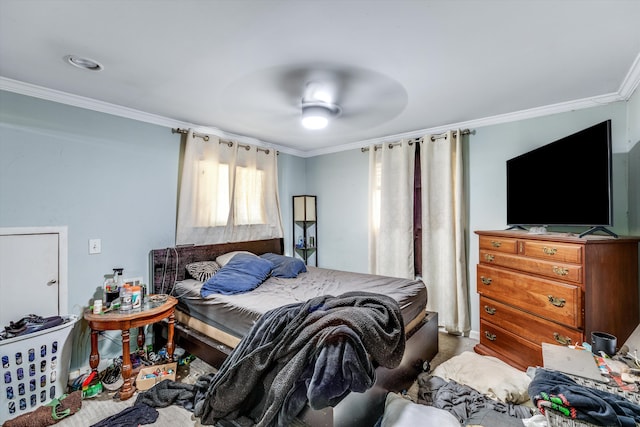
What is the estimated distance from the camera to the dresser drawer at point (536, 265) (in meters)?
1.92

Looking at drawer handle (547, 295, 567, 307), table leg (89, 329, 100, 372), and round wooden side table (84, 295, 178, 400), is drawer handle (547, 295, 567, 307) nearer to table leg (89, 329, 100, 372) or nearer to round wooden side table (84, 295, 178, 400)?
round wooden side table (84, 295, 178, 400)

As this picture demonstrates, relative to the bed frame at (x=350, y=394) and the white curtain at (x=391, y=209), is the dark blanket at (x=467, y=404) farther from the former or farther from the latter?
the white curtain at (x=391, y=209)

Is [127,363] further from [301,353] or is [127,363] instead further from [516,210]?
[516,210]

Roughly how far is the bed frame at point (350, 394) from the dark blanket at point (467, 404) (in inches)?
6.2

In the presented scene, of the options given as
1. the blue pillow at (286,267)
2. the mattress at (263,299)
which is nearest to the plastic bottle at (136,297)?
the mattress at (263,299)

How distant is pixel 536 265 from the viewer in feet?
7.15

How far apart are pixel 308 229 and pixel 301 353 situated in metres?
3.17

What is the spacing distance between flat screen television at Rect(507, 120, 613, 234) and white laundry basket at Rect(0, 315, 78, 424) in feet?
12.8

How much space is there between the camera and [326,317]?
1.51 metres

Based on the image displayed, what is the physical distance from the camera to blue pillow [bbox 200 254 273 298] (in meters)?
2.47

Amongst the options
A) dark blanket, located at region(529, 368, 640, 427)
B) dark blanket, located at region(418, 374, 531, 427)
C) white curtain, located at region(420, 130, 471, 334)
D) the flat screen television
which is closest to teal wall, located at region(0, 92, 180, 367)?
dark blanket, located at region(418, 374, 531, 427)

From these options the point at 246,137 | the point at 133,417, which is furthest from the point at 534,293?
the point at 246,137

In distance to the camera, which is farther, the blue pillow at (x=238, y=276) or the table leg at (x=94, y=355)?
the blue pillow at (x=238, y=276)

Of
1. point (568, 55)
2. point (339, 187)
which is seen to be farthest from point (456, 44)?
point (339, 187)
